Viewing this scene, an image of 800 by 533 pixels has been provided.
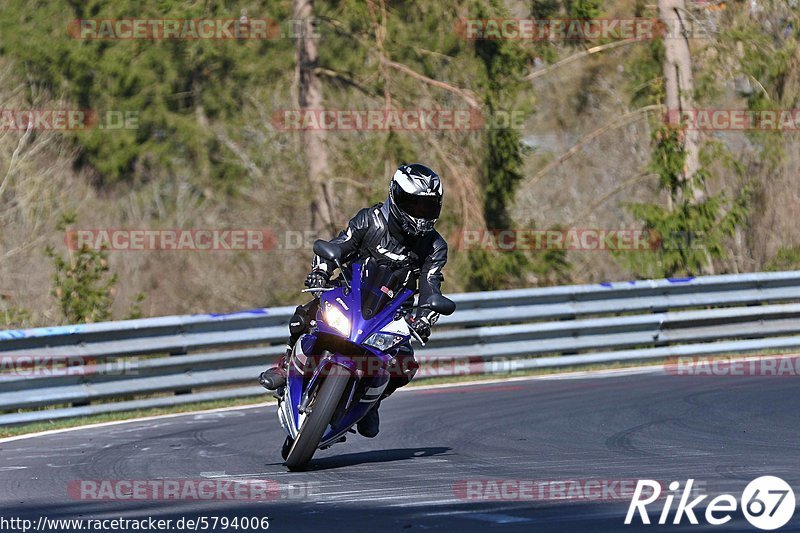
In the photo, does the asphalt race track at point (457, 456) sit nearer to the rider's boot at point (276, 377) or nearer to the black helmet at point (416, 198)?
the rider's boot at point (276, 377)

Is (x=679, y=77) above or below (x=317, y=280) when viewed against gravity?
above

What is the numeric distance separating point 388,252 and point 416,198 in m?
0.48

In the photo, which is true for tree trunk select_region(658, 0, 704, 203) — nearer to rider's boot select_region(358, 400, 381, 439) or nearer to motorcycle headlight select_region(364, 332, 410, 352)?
rider's boot select_region(358, 400, 381, 439)

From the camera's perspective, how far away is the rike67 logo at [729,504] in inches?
246

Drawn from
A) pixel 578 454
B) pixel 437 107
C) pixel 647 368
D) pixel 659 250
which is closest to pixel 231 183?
pixel 437 107

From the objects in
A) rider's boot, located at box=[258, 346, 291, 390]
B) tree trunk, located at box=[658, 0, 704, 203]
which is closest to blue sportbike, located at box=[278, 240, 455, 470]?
rider's boot, located at box=[258, 346, 291, 390]

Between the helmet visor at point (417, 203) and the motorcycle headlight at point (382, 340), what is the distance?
789mm

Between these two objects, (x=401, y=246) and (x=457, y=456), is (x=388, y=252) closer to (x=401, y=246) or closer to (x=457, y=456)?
(x=401, y=246)

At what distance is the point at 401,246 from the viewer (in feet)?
28.6

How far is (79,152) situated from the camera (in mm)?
42469

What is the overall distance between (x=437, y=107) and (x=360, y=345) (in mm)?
16600

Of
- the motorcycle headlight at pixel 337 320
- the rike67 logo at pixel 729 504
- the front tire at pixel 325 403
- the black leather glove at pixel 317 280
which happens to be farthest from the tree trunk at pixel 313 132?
the rike67 logo at pixel 729 504

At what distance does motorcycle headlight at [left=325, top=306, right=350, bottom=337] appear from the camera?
26.8 feet

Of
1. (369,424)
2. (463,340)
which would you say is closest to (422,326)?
(369,424)
